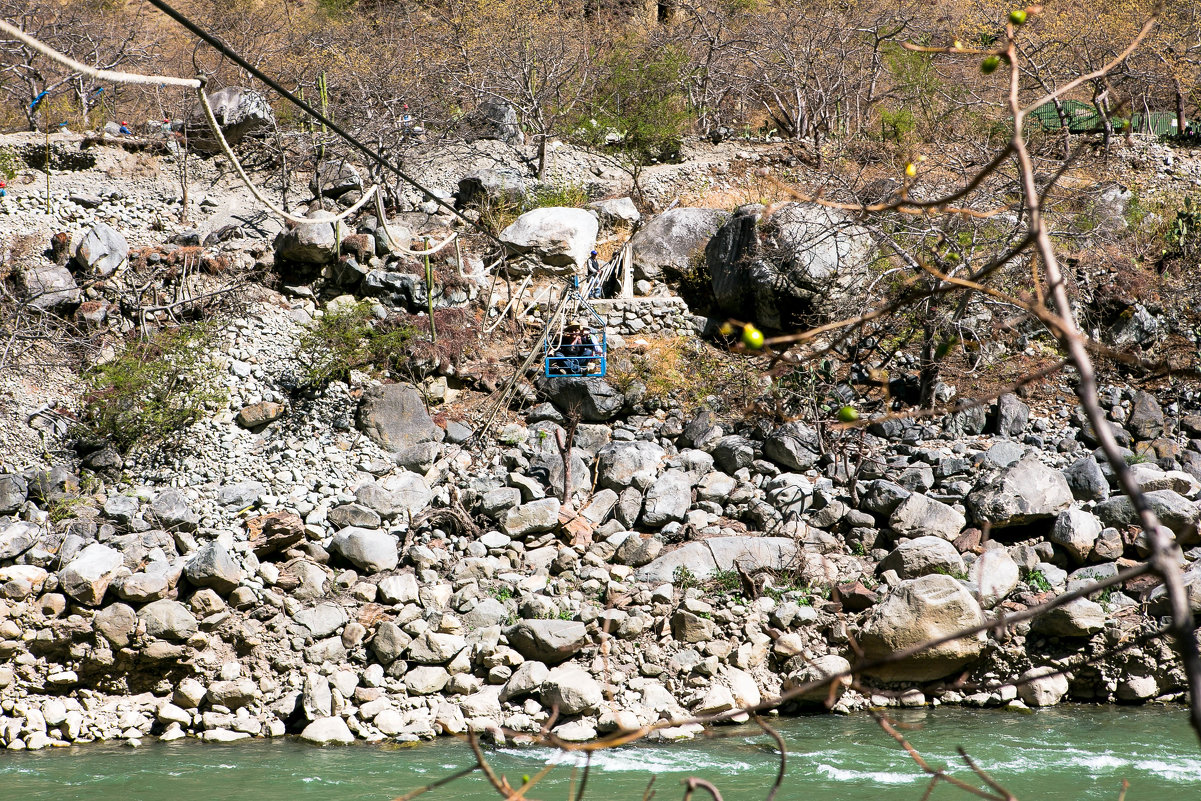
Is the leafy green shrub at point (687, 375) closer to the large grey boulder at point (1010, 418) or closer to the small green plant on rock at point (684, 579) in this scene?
the large grey boulder at point (1010, 418)

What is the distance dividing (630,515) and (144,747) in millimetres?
4618

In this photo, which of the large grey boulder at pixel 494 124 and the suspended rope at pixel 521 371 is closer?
the suspended rope at pixel 521 371

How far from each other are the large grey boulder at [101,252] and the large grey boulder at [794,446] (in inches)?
354

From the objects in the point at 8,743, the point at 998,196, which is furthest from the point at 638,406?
the point at 8,743

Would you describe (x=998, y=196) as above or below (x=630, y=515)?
above

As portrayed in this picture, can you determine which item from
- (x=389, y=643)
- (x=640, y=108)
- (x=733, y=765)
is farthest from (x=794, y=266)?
(x=389, y=643)

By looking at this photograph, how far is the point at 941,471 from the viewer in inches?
361

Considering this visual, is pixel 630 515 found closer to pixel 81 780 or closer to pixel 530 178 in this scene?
pixel 81 780

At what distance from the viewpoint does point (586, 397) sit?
34.3 feet

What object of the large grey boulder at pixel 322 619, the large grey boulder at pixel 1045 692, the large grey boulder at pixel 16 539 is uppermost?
the large grey boulder at pixel 16 539

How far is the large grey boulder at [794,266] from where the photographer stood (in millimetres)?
11227

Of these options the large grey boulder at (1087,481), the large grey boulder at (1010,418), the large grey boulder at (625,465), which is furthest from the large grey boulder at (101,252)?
the large grey boulder at (1087,481)

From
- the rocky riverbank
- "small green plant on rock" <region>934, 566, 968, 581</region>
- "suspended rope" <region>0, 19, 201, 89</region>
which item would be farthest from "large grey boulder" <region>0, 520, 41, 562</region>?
"small green plant on rock" <region>934, 566, 968, 581</region>

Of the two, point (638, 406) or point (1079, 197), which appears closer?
point (638, 406)
